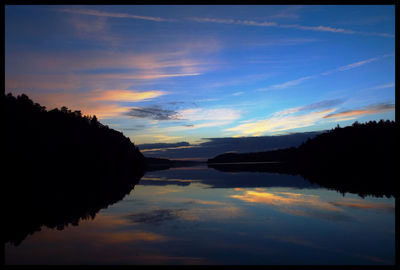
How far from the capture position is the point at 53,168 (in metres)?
79.6

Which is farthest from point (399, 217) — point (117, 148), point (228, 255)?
point (117, 148)

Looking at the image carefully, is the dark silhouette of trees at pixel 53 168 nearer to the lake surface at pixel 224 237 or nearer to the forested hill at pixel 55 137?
the forested hill at pixel 55 137

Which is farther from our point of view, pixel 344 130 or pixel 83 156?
pixel 344 130

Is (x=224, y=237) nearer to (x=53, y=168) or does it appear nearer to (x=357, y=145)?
(x=53, y=168)

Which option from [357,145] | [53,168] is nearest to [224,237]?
[53,168]

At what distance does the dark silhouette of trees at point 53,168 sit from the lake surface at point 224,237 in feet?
9.38

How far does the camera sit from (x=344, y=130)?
552 ft

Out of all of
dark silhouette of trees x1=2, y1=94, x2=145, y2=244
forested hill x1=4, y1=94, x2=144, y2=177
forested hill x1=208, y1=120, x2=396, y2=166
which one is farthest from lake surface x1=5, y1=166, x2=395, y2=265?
forested hill x1=208, y1=120, x2=396, y2=166

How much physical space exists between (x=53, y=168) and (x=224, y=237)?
7431cm

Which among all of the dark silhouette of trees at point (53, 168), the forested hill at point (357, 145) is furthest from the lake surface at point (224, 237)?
the forested hill at point (357, 145)

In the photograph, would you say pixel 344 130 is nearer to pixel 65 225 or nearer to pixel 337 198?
pixel 337 198

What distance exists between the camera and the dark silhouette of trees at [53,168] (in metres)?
23.2

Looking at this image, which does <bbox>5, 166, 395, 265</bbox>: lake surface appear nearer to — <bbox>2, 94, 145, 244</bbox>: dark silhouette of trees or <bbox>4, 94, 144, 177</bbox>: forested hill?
<bbox>2, 94, 145, 244</bbox>: dark silhouette of trees

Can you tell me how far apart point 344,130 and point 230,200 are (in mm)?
157926
